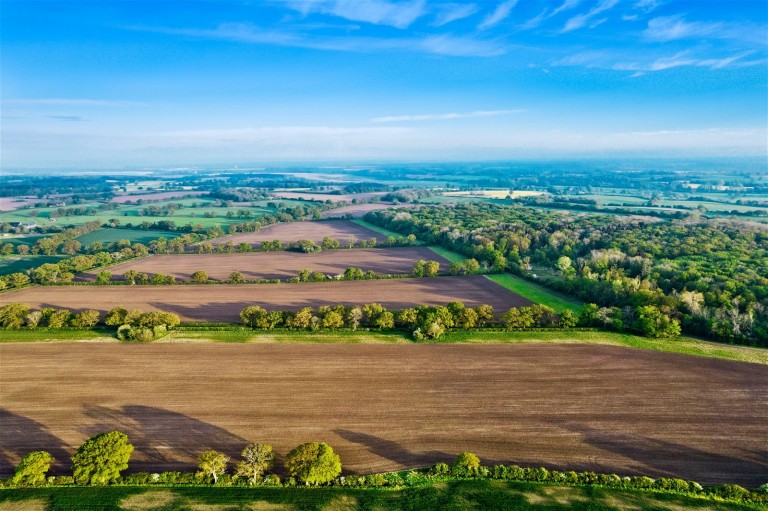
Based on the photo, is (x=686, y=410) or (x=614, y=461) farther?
(x=686, y=410)

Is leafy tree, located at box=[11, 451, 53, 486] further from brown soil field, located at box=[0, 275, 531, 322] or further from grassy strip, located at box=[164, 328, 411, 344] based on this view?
brown soil field, located at box=[0, 275, 531, 322]

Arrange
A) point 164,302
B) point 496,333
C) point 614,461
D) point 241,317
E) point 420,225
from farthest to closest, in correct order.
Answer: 1. point 420,225
2. point 164,302
3. point 241,317
4. point 496,333
5. point 614,461

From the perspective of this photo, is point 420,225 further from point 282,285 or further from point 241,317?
point 241,317

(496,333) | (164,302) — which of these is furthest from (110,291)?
(496,333)

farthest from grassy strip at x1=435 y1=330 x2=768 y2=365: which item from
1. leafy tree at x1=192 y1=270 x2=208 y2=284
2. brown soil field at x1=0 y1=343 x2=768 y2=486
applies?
leafy tree at x1=192 y1=270 x2=208 y2=284

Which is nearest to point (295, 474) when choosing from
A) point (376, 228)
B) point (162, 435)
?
point (162, 435)

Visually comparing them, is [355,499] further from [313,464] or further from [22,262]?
[22,262]
